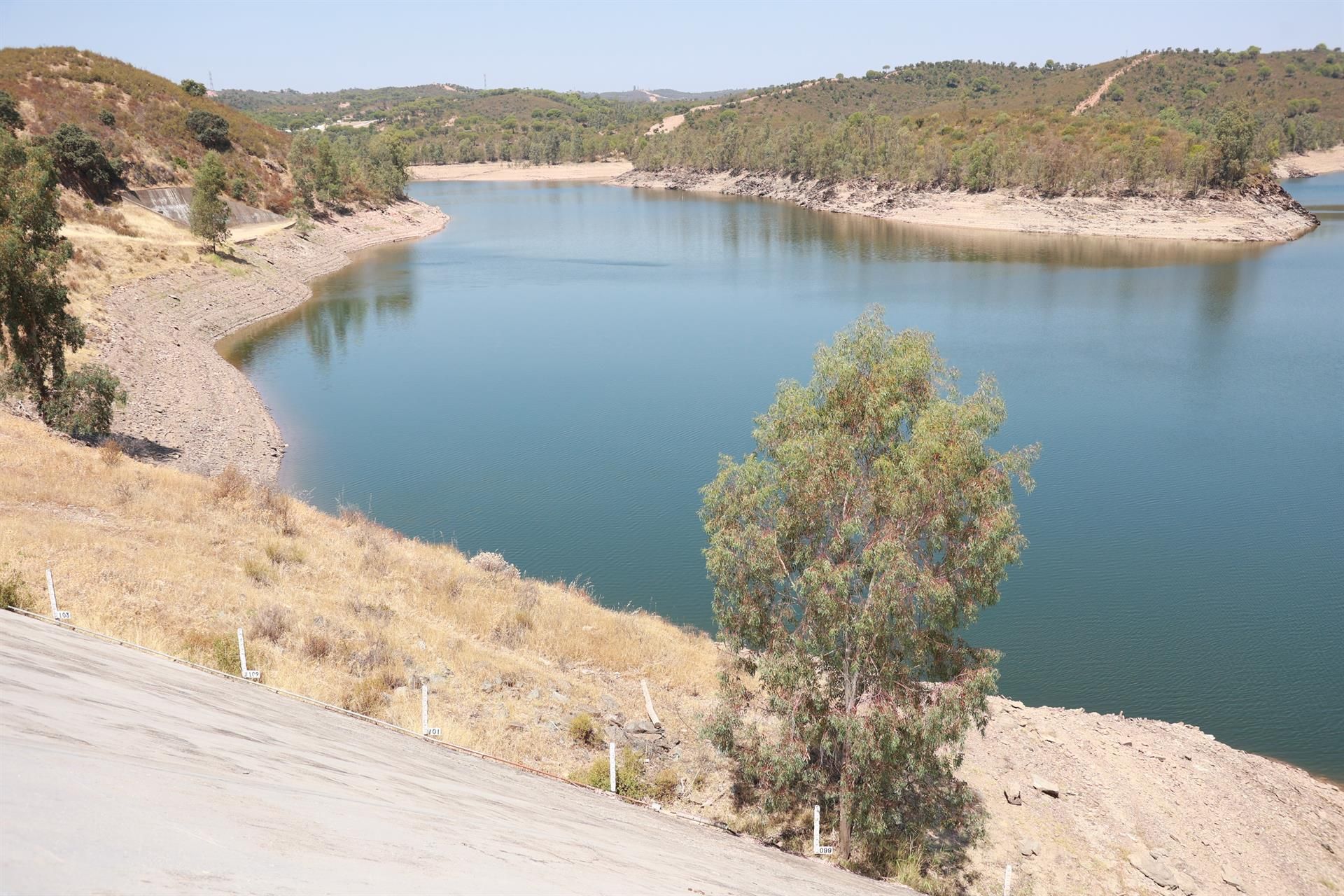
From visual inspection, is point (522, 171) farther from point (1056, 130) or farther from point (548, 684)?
point (548, 684)

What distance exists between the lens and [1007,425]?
32.4 metres

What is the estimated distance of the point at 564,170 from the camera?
16738 cm

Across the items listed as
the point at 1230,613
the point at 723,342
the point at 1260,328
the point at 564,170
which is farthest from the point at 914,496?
the point at 564,170

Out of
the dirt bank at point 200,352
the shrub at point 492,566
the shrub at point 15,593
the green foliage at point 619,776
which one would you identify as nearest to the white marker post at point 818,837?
the green foliage at point 619,776

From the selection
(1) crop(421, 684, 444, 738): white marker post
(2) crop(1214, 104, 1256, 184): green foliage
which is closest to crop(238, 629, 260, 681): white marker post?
(1) crop(421, 684, 444, 738): white marker post

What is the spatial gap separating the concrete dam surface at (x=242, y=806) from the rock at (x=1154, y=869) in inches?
276

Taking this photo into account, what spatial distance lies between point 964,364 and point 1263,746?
2508 centimetres

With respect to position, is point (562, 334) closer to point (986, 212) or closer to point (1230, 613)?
point (1230, 613)

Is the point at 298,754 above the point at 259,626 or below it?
above

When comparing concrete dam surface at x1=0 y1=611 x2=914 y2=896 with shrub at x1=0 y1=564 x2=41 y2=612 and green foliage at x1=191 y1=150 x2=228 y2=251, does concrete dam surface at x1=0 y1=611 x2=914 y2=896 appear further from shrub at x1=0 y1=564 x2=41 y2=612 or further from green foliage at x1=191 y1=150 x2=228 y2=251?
green foliage at x1=191 y1=150 x2=228 y2=251

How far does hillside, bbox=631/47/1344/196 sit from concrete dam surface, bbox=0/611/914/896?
94.7 meters

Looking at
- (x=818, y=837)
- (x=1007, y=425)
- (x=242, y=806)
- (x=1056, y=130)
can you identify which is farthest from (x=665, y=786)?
(x=1056, y=130)

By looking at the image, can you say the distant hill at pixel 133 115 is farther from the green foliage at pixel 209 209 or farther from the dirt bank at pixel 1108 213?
the dirt bank at pixel 1108 213

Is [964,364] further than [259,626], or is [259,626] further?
[964,364]
